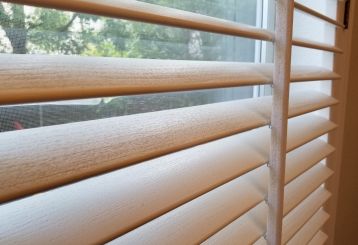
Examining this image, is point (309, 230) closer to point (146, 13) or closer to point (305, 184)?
point (305, 184)

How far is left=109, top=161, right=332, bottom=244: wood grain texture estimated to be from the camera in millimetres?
358

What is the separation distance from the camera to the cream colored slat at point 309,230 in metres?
0.71

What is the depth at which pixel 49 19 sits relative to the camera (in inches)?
13.9

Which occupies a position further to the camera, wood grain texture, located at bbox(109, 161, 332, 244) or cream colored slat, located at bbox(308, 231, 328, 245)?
cream colored slat, located at bbox(308, 231, 328, 245)

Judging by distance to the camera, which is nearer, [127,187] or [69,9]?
[69,9]

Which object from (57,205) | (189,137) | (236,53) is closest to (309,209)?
(236,53)

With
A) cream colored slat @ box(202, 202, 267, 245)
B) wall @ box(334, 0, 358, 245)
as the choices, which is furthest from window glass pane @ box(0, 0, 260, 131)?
wall @ box(334, 0, 358, 245)

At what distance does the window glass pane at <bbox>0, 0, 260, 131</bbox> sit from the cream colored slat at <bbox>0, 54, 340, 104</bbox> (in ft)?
0.31

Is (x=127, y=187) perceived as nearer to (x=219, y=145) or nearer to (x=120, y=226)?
(x=120, y=226)

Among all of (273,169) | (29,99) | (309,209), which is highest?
(29,99)

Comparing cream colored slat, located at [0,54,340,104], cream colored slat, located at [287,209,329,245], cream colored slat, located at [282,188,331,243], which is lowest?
cream colored slat, located at [287,209,329,245]

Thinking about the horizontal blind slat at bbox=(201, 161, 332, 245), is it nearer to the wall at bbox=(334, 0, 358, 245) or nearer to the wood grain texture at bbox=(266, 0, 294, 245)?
the wood grain texture at bbox=(266, 0, 294, 245)

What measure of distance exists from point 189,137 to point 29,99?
179 mm

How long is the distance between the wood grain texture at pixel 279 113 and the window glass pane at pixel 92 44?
0.53ft
